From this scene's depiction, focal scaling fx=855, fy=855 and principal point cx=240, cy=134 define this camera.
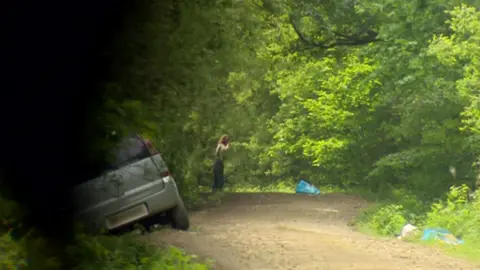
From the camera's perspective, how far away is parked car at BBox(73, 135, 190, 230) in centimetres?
963

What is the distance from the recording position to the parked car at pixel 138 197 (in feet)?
31.6

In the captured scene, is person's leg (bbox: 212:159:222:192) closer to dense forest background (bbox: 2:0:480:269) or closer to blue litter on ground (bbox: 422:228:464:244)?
dense forest background (bbox: 2:0:480:269)

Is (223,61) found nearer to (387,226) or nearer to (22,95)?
(22,95)

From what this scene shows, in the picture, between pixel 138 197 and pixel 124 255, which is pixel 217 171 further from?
pixel 124 255

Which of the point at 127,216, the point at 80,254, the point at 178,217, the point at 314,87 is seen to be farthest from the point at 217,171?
the point at 80,254

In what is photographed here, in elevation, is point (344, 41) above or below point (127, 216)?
above

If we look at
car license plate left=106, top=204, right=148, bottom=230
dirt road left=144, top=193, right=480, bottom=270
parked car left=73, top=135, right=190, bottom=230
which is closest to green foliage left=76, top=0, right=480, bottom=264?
parked car left=73, top=135, right=190, bottom=230

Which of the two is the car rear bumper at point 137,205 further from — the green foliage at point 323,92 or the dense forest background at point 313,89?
the green foliage at point 323,92

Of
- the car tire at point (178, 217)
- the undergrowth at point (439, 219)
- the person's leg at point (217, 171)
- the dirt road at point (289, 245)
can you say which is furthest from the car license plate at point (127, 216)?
the person's leg at point (217, 171)

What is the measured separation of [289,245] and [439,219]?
18.6 feet

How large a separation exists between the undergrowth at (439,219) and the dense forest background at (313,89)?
48cm

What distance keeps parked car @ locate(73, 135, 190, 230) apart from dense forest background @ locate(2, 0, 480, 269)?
47 centimetres

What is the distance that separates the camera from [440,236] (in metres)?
15.6

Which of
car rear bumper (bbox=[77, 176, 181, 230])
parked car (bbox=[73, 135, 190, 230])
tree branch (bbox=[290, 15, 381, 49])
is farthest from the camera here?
tree branch (bbox=[290, 15, 381, 49])
